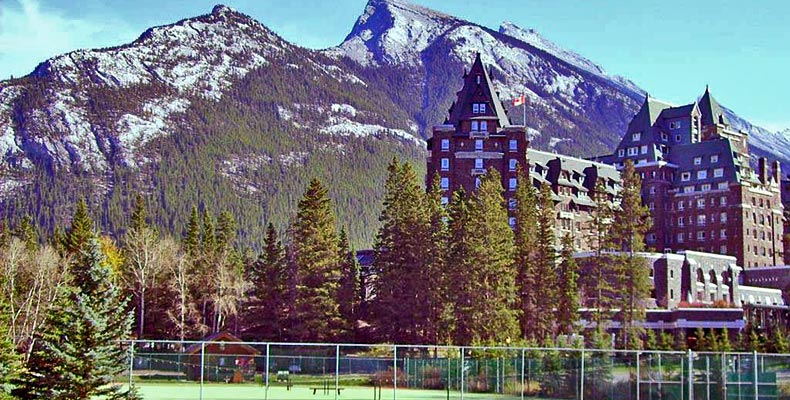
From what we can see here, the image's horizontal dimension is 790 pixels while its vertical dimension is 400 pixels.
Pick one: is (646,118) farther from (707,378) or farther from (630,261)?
(707,378)

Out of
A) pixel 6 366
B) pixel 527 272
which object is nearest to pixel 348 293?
pixel 527 272

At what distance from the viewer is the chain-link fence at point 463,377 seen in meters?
40.1

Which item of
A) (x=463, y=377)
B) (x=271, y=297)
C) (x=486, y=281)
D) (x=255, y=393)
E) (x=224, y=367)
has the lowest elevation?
(x=255, y=393)

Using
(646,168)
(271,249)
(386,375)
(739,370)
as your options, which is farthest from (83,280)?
(646,168)

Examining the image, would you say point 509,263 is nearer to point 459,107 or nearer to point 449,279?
point 449,279

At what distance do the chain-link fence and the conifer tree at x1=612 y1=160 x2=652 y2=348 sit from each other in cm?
4025

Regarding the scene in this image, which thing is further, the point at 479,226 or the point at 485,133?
the point at 485,133

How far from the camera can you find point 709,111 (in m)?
141

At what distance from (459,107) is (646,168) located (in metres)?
30.0

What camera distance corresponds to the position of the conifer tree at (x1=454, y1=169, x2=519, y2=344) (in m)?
72.8

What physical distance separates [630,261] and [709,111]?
62118mm

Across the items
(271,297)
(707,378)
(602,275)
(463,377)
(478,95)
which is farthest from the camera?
(478,95)

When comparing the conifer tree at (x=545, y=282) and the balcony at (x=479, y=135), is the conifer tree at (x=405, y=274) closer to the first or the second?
the conifer tree at (x=545, y=282)

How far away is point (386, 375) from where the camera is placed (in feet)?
Result: 144
